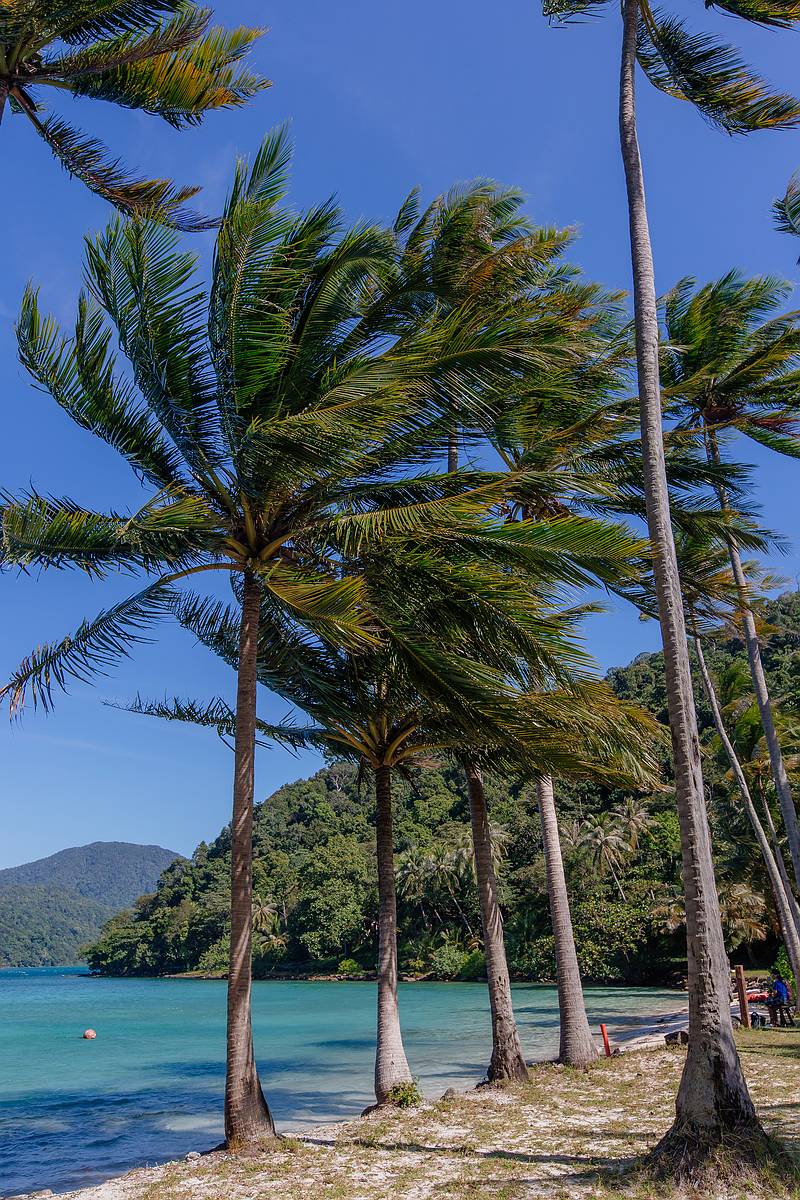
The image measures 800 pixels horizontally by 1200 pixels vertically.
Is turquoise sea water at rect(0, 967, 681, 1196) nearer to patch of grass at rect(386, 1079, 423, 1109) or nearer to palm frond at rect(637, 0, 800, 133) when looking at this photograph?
patch of grass at rect(386, 1079, 423, 1109)

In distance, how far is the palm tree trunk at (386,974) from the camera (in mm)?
10297

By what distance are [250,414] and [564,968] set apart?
365 inches

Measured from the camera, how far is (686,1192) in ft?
17.1

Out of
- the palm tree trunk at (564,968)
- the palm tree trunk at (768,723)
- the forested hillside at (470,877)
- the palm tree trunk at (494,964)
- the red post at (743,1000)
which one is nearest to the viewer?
the palm tree trunk at (494,964)

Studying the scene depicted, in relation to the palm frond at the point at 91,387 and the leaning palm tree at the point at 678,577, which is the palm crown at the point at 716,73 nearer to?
the leaning palm tree at the point at 678,577

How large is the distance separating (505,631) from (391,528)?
1.48 m

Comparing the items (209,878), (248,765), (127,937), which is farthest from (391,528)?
(127,937)

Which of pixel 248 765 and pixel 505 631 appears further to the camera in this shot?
pixel 248 765

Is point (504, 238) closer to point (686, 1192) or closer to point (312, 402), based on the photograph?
point (312, 402)

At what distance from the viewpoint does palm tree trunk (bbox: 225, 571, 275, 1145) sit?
7.63 m

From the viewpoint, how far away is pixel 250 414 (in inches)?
336

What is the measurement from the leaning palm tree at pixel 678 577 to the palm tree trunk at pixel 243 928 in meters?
3.67

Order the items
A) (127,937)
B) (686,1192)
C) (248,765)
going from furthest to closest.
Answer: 1. (127,937)
2. (248,765)
3. (686,1192)

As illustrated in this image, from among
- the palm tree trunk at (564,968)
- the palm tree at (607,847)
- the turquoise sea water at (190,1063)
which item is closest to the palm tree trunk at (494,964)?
the palm tree trunk at (564,968)
